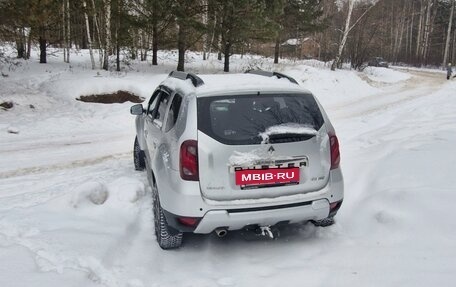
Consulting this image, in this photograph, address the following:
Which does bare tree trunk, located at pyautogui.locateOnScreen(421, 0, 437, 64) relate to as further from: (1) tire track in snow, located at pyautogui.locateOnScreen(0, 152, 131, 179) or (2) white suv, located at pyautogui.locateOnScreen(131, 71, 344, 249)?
(2) white suv, located at pyautogui.locateOnScreen(131, 71, 344, 249)

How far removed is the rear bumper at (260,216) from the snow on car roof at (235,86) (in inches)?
44.8

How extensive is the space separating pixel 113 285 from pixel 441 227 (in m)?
3.21

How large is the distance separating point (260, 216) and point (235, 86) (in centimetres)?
129

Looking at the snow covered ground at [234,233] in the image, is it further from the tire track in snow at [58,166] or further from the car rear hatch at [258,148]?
the car rear hatch at [258,148]

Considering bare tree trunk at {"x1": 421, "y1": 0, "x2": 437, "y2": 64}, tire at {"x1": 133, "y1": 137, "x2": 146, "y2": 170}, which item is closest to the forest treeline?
tire at {"x1": 133, "y1": 137, "x2": 146, "y2": 170}

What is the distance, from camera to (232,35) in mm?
20219

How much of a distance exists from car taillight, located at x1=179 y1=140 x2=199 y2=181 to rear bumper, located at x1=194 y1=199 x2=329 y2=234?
371mm

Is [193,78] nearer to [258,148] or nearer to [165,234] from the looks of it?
[258,148]

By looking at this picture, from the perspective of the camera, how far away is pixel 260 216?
144 inches

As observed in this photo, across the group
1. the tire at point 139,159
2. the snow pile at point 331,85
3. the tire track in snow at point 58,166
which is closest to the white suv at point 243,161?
the tire at point 139,159

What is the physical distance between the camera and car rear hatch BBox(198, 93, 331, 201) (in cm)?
358

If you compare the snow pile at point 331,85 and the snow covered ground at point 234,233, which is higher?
the snow pile at point 331,85

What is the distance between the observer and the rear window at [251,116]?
3.65 metres

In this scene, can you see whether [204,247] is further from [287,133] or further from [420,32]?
[420,32]
